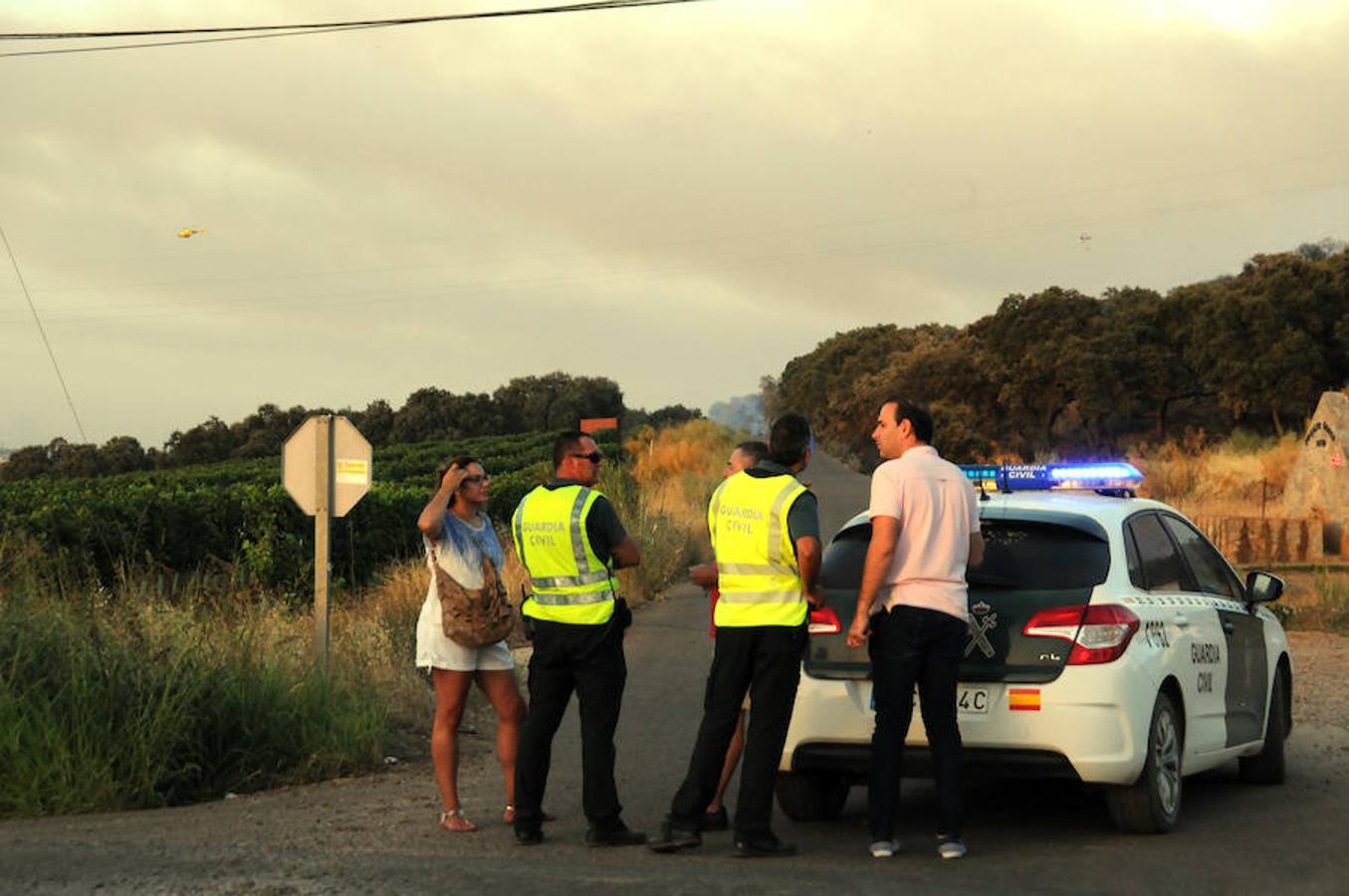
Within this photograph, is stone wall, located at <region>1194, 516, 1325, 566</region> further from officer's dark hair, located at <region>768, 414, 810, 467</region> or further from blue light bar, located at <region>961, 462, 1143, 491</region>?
officer's dark hair, located at <region>768, 414, 810, 467</region>

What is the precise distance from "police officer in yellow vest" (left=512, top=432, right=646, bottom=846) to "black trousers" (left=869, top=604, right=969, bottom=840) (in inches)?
46.4

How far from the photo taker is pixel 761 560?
7.95 metres

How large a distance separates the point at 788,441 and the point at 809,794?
191 cm

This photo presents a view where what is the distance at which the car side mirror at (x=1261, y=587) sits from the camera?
378 inches

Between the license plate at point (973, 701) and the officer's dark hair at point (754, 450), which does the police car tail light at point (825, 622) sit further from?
the officer's dark hair at point (754, 450)

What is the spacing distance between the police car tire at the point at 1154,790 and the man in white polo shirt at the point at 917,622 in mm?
897

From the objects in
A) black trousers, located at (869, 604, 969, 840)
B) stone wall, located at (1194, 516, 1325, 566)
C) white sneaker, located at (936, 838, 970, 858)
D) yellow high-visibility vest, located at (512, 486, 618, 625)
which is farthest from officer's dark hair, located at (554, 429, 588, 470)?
stone wall, located at (1194, 516, 1325, 566)

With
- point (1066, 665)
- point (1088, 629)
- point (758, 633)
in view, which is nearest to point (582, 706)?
point (758, 633)

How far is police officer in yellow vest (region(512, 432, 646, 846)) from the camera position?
821cm

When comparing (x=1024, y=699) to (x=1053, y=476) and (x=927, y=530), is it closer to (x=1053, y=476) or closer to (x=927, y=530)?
(x=927, y=530)

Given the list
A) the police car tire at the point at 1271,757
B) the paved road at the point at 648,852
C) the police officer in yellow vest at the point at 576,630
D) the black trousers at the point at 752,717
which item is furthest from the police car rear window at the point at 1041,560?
the police car tire at the point at 1271,757

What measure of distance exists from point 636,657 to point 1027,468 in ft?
27.5

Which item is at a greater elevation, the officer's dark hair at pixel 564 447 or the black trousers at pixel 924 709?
the officer's dark hair at pixel 564 447

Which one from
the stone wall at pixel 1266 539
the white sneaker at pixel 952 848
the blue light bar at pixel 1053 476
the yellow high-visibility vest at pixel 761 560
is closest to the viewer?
the white sneaker at pixel 952 848
